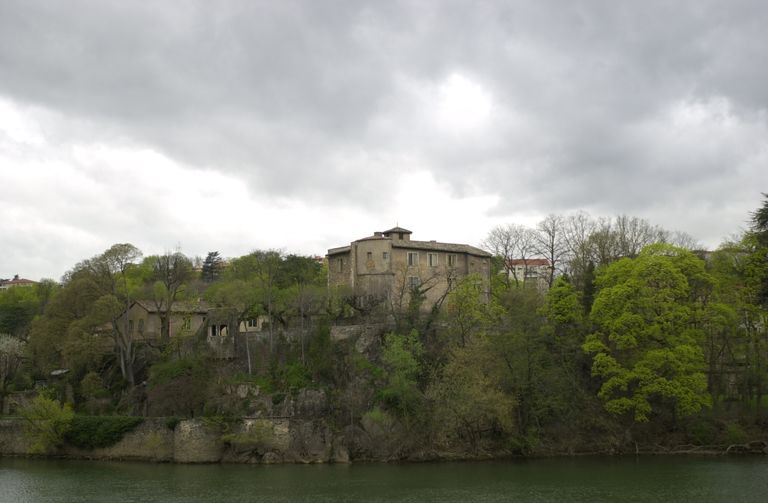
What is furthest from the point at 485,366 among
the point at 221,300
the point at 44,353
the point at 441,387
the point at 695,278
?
the point at 44,353

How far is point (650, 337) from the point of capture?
153 feet

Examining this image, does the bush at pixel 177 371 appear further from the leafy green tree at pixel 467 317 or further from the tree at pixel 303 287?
the leafy green tree at pixel 467 317

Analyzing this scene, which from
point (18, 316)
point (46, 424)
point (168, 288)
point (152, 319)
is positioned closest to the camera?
point (46, 424)

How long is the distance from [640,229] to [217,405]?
37.2 metres

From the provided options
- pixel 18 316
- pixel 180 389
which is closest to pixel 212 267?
pixel 18 316

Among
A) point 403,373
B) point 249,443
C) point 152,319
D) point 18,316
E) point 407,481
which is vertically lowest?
point 407,481

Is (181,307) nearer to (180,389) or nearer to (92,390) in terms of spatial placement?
(92,390)

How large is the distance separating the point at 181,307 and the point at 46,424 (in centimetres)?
1607

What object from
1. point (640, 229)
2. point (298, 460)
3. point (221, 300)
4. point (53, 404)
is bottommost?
point (298, 460)

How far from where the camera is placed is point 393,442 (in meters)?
45.1

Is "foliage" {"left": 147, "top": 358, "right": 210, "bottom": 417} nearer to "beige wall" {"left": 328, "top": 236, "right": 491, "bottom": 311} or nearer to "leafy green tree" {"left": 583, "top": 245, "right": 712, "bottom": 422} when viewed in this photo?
"beige wall" {"left": 328, "top": 236, "right": 491, "bottom": 311}

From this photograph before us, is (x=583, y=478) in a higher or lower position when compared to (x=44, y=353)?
lower

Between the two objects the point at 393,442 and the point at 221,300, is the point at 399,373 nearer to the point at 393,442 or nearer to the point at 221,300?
the point at 393,442

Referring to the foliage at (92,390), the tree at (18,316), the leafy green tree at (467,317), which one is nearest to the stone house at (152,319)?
the foliage at (92,390)
